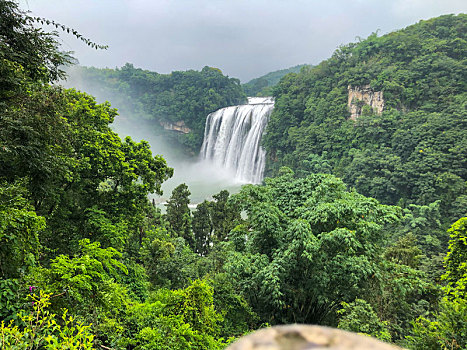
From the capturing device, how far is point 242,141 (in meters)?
34.9

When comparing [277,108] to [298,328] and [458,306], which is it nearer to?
[458,306]

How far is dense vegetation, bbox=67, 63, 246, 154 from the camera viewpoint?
4812cm

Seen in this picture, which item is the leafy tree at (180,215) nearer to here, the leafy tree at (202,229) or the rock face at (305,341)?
the leafy tree at (202,229)

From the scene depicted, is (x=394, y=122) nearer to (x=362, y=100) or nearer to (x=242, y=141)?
(x=362, y=100)

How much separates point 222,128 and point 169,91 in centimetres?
2176

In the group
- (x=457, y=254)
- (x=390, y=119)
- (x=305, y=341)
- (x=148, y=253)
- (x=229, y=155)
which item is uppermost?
(x=390, y=119)

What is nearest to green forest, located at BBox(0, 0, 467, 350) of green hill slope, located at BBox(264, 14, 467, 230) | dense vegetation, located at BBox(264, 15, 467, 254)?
dense vegetation, located at BBox(264, 15, 467, 254)

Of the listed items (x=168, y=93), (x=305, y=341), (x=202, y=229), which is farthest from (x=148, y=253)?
(x=168, y=93)

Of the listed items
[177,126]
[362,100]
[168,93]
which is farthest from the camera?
[168,93]

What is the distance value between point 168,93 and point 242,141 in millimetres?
25196

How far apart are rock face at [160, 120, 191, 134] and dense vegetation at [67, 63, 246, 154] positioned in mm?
439

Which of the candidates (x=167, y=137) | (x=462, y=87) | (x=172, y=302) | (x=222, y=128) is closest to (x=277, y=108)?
(x=222, y=128)

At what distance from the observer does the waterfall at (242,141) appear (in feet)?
110

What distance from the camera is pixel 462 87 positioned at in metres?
23.1
